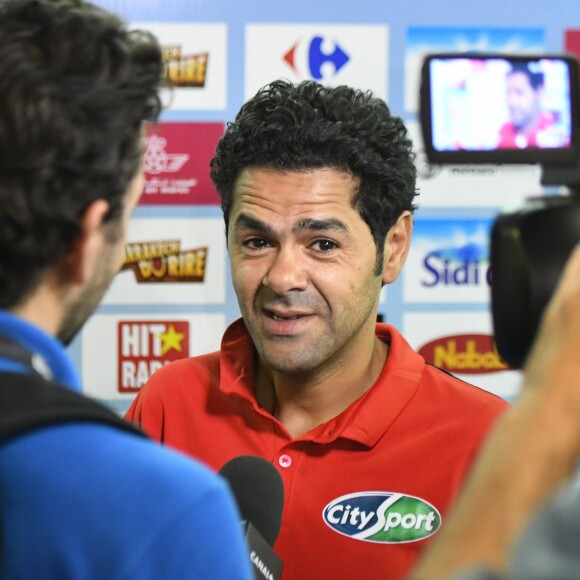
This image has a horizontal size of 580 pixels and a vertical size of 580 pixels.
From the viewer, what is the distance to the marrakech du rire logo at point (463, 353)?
206 cm

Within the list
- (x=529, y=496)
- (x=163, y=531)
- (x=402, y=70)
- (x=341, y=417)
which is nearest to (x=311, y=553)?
(x=341, y=417)

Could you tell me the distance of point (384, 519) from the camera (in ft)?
4.09

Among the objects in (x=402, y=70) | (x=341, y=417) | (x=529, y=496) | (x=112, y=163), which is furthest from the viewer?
(x=402, y=70)

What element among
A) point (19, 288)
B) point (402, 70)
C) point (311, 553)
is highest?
point (402, 70)

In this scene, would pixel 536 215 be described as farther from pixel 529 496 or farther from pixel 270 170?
pixel 270 170

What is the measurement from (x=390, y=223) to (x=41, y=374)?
0.93 m

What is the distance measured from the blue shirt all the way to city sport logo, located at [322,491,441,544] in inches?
26.7

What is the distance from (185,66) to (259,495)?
123cm

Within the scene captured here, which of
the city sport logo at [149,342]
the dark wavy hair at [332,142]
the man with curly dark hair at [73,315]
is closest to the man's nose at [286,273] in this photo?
the dark wavy hair at [332,142]

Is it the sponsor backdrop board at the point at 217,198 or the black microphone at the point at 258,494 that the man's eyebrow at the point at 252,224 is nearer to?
the black microphone at the point at 258,494

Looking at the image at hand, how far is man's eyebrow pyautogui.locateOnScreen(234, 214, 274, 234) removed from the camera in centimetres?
136

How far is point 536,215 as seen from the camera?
2.09 feet

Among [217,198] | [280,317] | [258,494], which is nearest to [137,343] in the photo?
[217,198]

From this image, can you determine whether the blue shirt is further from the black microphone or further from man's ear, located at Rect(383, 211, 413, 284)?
man's ear, located at Rect(383, 211, 413, 284)
